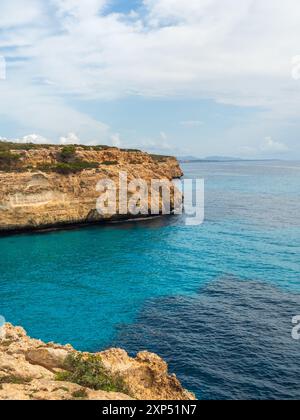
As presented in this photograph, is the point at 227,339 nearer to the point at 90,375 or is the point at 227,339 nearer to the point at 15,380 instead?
the point at 90,375

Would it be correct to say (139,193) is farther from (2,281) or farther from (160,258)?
(2,281)

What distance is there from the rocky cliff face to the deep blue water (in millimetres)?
3386

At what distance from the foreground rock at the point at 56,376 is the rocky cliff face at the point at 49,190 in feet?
157

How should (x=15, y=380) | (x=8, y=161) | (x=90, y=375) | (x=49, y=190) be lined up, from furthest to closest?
A: (x=8, y=161)
(x=49, y=190)
(x=90, y=375)
(x=15, y=380)

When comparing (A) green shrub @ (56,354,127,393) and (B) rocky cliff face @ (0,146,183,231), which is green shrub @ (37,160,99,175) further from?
(A) green shrub @ (56,354,127,393)

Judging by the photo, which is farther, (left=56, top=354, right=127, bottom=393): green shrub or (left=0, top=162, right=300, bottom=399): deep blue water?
(left=0, top=162, right=300, bottom=399): deep blue water

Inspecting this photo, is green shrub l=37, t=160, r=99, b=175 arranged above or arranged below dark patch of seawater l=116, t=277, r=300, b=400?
above

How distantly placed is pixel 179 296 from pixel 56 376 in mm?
23449

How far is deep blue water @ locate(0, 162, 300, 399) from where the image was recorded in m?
28.1

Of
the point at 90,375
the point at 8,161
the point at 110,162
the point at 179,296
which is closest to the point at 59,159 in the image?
the point at 110,162

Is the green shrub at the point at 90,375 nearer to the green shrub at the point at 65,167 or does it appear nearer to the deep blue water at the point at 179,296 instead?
the deep blue water at the point at 179,296

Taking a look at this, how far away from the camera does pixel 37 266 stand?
174 ft

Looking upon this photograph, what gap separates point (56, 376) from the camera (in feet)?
61.1

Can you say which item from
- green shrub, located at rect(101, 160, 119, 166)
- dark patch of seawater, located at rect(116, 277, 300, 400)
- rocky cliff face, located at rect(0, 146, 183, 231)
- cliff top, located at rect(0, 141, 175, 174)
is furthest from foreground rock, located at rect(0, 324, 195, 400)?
green shrub, located at rect(101, 160, 119, 166)
